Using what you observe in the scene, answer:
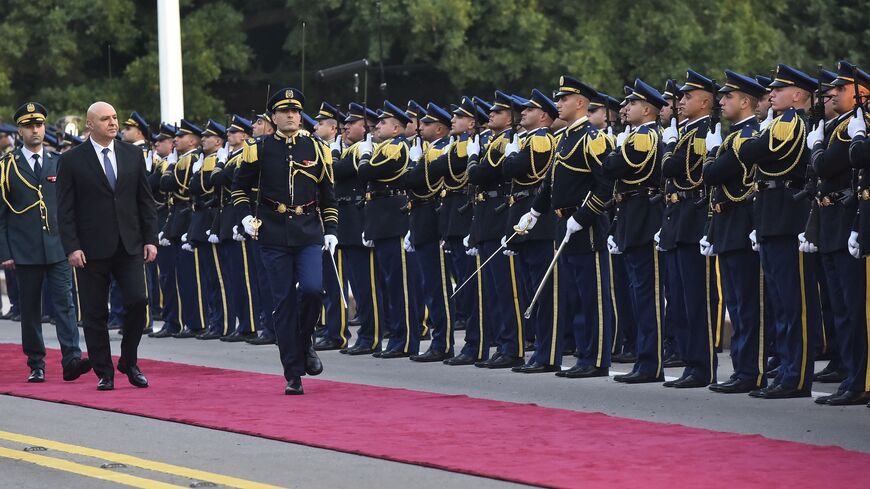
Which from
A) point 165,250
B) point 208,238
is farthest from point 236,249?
point 165,250

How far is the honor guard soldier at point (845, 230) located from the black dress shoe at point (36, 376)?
559 centimetres

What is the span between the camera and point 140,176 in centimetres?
1364

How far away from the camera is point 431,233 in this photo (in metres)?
16.0

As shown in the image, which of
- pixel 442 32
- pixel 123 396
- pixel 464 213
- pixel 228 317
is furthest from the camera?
pixel 442 32

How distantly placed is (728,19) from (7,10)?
42.2 feet

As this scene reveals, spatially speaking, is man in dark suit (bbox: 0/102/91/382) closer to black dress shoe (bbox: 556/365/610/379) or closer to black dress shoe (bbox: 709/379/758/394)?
black dress shoe (bbox: 556/365/610/379)

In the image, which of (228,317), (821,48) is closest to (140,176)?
(228,317)

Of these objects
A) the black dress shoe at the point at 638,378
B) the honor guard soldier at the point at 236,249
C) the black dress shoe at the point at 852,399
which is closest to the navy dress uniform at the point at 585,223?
the black dress shoe at the point at 638,378

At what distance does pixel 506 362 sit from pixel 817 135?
3.86 metres

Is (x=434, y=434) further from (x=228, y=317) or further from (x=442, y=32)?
(x=442, y=32)

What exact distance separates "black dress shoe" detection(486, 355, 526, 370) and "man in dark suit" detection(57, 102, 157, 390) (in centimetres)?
286

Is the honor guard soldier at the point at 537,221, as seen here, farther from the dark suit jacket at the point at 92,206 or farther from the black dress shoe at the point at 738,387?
the dark suit jacket at the point at 92,206

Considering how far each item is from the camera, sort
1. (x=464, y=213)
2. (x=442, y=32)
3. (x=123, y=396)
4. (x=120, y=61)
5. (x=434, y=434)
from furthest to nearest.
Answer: (x=120, y=61), (x=442, y=32), (x=464, y=213), (x=123, y=396), (x=434, y=434)

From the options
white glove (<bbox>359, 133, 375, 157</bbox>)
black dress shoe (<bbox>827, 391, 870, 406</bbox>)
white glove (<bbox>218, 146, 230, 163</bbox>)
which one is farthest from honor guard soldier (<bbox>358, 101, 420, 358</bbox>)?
black dress shoe (<bbox>827, 391, 870, 406</bbox>)
